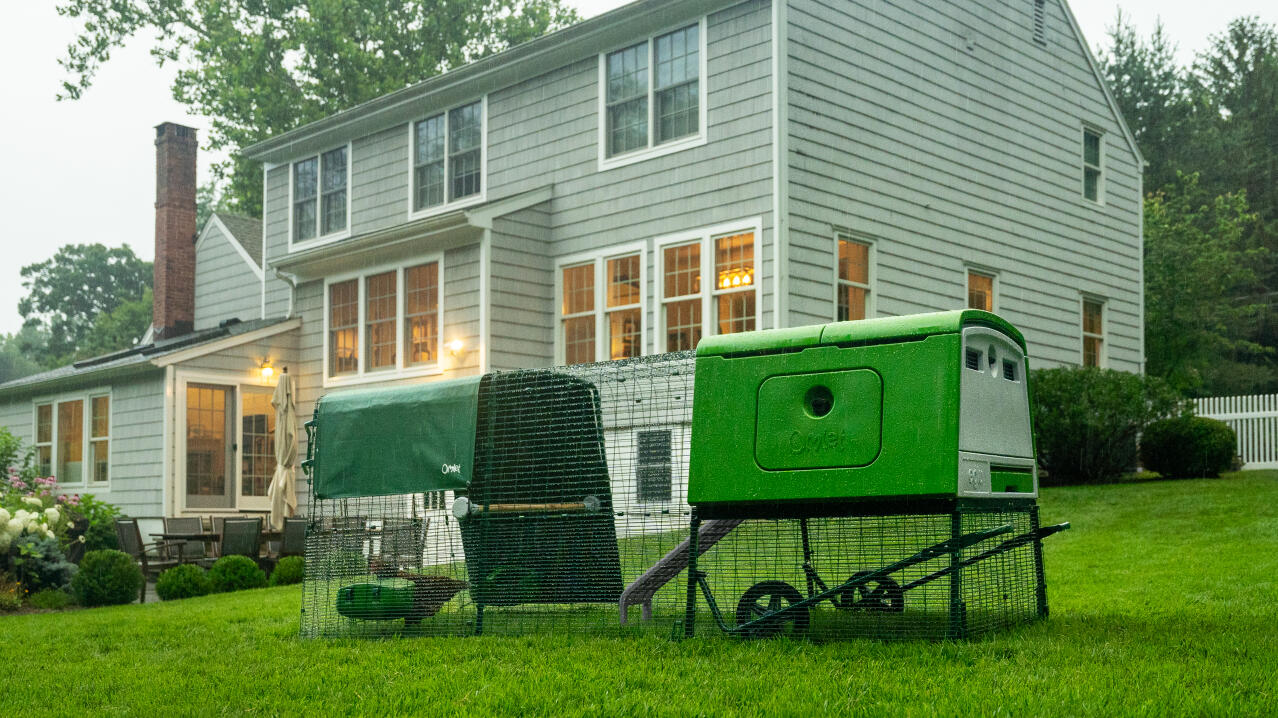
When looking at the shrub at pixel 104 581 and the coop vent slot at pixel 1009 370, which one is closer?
the coop vent slot at pixel 1009 370

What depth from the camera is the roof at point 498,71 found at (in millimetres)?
16031

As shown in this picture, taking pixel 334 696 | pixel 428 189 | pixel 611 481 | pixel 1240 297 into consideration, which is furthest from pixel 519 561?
pixel 1240 297

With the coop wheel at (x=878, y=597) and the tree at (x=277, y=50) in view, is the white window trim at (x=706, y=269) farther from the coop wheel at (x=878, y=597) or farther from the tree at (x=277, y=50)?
the tree at (x=277, y=50)

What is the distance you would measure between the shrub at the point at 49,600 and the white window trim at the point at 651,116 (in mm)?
8445

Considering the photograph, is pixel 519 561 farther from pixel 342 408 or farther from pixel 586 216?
pixel 586 216

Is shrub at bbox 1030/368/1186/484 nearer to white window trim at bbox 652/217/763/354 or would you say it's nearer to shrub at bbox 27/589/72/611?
white window trim at bbox 652/217/763/354

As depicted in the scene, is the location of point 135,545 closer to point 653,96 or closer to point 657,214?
point 657,214

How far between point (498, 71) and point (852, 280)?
20.9 feet

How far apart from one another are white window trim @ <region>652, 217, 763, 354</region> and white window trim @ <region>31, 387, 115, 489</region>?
35.2 feet

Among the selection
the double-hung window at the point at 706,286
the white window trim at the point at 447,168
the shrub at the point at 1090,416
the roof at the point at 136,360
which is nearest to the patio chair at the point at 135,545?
the roof at the point at 136,360

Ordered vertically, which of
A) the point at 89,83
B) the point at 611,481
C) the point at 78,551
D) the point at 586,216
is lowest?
the point at 78,551

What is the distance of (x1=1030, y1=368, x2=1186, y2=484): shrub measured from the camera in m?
16.8

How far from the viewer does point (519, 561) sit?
7.96 meters

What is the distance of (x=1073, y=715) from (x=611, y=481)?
12.1 feet
